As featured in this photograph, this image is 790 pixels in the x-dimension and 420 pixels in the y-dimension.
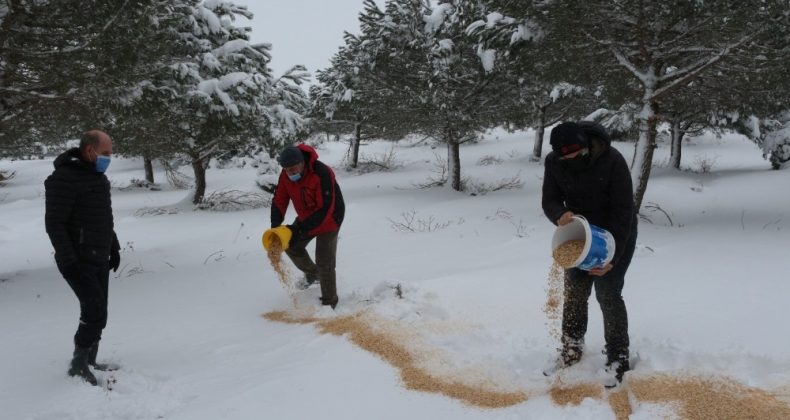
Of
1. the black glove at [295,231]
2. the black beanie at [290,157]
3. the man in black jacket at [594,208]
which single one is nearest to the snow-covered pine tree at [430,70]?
the black beanie at [290,157]

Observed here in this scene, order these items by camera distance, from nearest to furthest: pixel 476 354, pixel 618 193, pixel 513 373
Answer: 1. pixel 618 193
2. pixel 513 373
3. pixel 476 354

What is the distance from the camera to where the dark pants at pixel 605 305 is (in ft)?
11.0

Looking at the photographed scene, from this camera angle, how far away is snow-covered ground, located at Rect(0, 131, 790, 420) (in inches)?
134

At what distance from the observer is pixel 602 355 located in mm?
3771

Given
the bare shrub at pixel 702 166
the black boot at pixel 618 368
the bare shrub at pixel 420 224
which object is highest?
the bare shrub at pixel 702 166

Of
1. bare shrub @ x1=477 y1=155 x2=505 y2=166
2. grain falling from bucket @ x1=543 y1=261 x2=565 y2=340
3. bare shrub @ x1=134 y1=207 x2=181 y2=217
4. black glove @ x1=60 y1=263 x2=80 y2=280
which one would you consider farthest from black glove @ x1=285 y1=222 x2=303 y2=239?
bare shrub @ x1=477 y1=155 x2=505 y2=166

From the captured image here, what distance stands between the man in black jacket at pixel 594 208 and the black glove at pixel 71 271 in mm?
3597

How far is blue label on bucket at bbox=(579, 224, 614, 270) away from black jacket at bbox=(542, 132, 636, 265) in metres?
0.14

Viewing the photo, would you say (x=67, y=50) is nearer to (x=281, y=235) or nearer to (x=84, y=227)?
(x=84, y=227)

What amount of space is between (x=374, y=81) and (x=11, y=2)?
32.4ft

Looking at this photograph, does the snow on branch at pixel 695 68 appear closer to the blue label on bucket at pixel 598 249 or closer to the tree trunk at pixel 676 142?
the blue label on bucket at pixel 598 249

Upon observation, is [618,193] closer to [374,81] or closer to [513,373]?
[513,373]

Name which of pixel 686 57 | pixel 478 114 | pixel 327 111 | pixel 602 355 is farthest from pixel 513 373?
pixel 327 111

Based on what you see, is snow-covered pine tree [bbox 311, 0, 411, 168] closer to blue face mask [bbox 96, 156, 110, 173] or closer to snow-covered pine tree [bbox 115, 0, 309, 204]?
snow-covered pine tree [bbox 115, 0, 309, 204]
